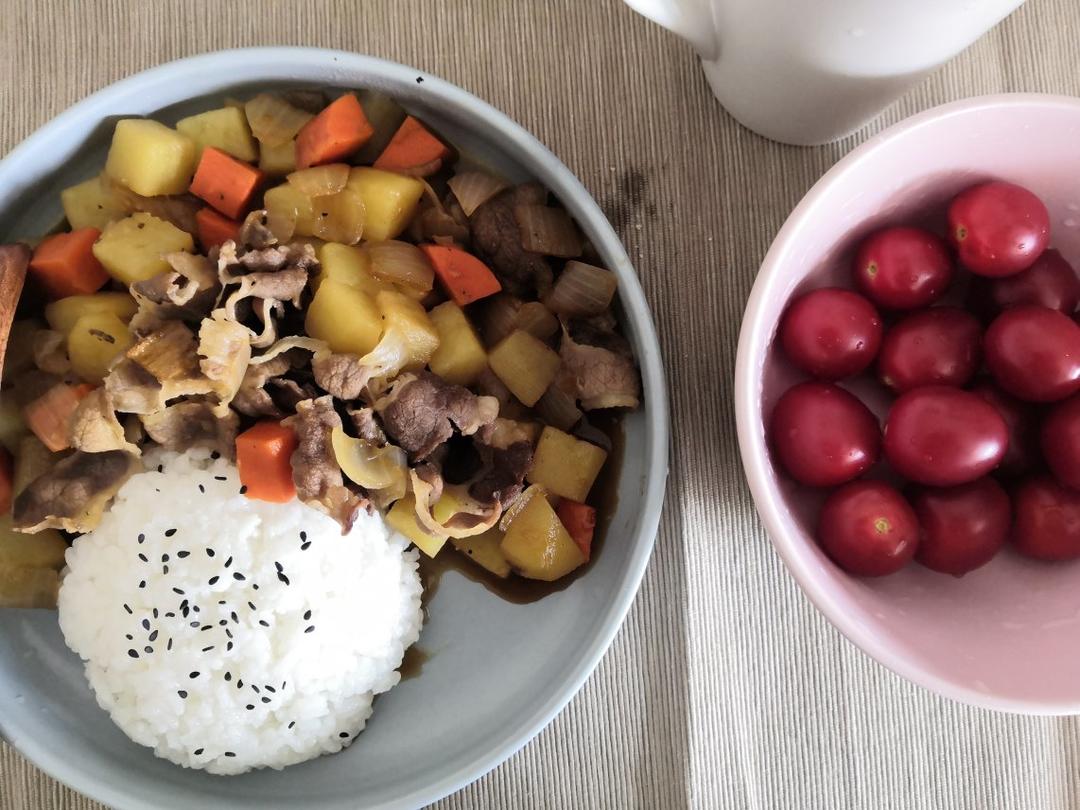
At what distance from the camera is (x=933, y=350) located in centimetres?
85

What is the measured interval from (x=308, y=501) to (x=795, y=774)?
0.60 m

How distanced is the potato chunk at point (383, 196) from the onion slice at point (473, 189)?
0.04 m

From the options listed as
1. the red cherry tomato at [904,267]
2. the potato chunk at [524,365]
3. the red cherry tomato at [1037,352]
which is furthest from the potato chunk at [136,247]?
the red cherry tomato at [1037,352]

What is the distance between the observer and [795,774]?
3.28 feet

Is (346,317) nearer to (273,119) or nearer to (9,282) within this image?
(273,119)

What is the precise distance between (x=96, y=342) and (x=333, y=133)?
329 mm

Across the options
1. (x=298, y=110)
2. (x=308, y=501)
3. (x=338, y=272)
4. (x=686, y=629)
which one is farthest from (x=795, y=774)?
(x=298, y=110)

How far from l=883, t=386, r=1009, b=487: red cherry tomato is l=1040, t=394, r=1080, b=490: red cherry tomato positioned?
0.15ft

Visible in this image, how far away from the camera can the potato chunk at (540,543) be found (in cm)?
95

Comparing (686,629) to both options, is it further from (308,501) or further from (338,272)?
(338,272)

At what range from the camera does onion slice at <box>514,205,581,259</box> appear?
37.3 inches

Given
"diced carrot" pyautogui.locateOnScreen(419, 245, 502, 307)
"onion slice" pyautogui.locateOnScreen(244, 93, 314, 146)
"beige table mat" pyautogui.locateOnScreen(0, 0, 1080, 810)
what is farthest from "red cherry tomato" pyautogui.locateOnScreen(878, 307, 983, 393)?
"onion slice" pyautogui.locateOnScreen(244, 93, 314, 146)

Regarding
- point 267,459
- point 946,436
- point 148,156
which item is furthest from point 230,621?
point 946,436

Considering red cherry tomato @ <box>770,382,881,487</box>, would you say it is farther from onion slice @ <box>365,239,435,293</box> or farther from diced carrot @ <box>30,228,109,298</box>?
diced carrot @ <box>30,228,109,298</box>
